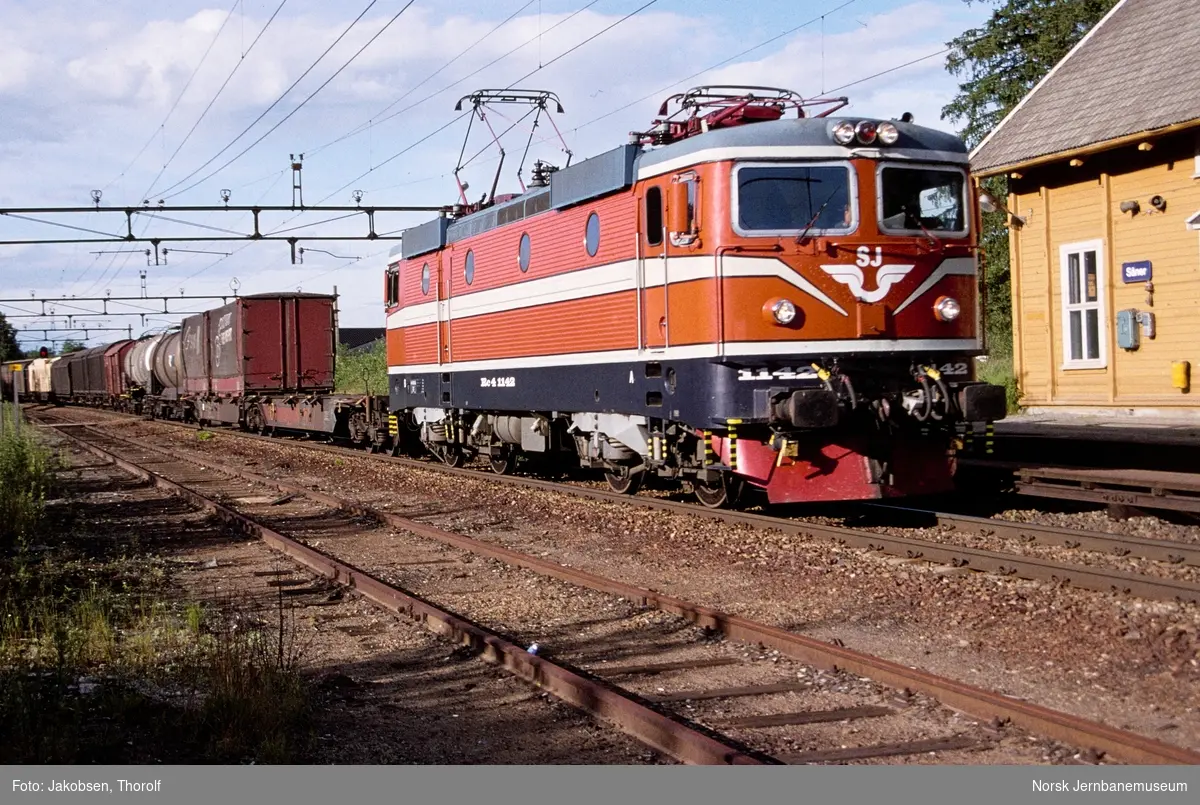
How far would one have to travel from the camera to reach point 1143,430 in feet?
50.1

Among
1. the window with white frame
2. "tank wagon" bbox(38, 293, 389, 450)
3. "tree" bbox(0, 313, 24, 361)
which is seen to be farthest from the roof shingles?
"tree" bbox(0, 313, 24, 361)

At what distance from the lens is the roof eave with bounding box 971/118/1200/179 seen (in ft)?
52.0

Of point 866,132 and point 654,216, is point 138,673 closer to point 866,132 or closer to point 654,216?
point 654,216

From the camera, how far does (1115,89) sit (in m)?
18.4

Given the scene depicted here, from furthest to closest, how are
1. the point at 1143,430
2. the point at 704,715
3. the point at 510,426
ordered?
the point at 510,426
the point at 1143,430
the point at 704,715

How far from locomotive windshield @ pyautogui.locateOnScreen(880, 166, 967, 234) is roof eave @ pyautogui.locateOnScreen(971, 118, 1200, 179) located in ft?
12.3

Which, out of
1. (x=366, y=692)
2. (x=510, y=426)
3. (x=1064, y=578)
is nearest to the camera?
(x=366, y=692)

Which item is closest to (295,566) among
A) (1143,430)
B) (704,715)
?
(704,715)

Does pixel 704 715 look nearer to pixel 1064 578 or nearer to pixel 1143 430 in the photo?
pixel 1064 578

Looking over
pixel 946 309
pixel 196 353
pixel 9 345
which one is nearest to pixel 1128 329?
pixel 946 309

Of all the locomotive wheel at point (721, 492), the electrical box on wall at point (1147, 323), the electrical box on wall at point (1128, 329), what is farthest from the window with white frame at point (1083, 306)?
the locomotive wheel at point (721, 492)

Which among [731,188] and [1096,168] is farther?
[1096,168]

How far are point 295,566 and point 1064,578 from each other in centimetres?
644

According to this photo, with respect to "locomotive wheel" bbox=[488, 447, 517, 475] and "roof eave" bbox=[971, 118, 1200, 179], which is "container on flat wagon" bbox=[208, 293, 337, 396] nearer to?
"locomotive wheel" bbox=[488, 447, 517, 475]
